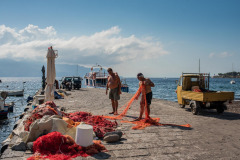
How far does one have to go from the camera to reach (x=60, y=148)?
15.3 ft

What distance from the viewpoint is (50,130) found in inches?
216

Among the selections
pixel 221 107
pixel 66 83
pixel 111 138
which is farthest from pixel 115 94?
pixel 66 83

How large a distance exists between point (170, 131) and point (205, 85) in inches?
270

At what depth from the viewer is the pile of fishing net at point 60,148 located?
14.8ft

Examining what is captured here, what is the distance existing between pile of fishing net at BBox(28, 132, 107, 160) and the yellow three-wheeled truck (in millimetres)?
6721

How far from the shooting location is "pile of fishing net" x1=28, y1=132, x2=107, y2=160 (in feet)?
14.8

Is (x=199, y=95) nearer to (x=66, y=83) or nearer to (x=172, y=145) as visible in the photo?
(x=172, y=145)

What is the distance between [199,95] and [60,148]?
737 cm

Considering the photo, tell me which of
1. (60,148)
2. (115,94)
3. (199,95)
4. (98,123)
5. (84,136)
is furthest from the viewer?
(199,95)

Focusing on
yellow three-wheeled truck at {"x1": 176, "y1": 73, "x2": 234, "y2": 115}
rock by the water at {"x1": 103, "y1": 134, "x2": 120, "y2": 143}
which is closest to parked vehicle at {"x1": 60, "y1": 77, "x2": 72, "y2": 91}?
yellow three-wheeled truck at {"x1": 176, "y1": 73, "x2": 234, "y2": 115}

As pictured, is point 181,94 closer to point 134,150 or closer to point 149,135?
point 149,135

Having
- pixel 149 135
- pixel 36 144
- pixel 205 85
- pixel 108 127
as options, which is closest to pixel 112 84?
pixel 108 127

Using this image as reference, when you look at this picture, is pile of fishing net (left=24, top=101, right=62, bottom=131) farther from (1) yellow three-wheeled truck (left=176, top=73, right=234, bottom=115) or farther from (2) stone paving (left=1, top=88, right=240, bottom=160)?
(1) yellow three-wheeled truck (left=176, top=73, right=234, bottom=115)

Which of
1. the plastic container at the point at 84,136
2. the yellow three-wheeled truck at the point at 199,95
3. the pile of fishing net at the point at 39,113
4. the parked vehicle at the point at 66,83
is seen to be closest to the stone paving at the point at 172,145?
the plastic container at the point at 84,136
